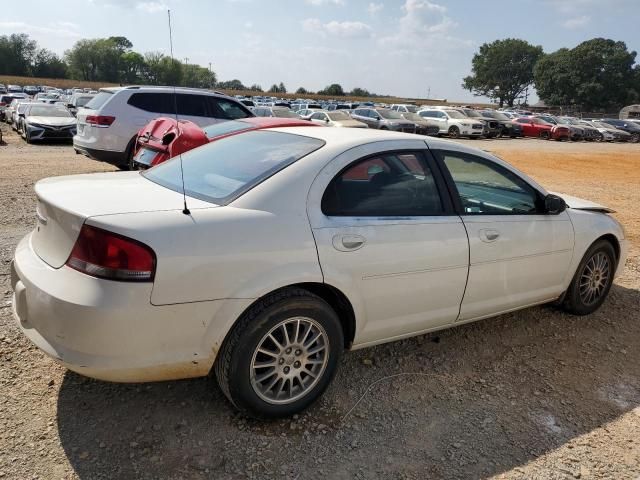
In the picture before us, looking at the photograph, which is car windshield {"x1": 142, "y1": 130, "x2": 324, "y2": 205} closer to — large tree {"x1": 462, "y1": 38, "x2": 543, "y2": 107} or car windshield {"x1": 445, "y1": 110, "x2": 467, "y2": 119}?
car windshield {"x1": 445, "y1": 110, "x2": 467, "y2": 119}

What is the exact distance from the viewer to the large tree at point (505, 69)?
11669 cm

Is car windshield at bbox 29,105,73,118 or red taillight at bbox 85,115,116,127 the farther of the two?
car windshield at bbox 29,105,73,118

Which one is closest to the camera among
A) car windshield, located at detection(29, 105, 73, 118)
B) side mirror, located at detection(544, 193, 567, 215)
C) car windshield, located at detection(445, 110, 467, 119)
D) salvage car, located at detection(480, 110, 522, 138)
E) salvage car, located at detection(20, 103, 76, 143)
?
side mirror, located at detection(544, 193, 567, 215)

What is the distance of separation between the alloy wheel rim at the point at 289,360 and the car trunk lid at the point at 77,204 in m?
0.79

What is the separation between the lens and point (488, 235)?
140 inches

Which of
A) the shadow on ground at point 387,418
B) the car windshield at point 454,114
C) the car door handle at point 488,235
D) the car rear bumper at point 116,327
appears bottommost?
the shadow on ground at point 387,418

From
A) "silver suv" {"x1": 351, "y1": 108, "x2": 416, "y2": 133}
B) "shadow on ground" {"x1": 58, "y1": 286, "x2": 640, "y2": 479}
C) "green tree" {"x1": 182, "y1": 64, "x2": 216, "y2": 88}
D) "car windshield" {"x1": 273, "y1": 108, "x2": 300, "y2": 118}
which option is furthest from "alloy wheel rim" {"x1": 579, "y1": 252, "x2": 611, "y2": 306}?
"silver suv" {"x1": 351, "y1": 108, "x2": 416, "y2": 133}

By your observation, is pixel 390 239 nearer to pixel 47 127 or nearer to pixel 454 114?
pixel 47 127

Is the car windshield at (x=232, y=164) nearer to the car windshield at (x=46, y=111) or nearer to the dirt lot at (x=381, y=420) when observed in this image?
the dirt lot at (x=381, y=420)

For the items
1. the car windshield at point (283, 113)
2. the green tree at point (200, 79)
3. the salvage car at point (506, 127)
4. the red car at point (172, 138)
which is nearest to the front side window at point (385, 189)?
the red car at point (172, 138)

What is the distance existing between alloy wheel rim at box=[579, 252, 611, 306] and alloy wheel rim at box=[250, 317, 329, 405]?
2.69m

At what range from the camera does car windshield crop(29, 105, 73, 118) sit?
18280 mm

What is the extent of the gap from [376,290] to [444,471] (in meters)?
1.00

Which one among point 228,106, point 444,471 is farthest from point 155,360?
point 228,106
